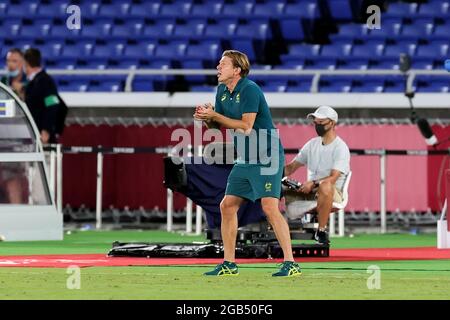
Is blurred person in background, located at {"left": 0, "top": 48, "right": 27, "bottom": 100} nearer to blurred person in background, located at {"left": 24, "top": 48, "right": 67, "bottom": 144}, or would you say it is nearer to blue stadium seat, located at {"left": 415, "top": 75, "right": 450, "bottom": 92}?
blurred person in background, located at {"left": 24, "top": 48, "right": 67, "bottom": 144}

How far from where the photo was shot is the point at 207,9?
29.5m

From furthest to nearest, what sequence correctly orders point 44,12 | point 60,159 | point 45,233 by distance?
1. point 44,12
2. point 60,159
3. point 45,233

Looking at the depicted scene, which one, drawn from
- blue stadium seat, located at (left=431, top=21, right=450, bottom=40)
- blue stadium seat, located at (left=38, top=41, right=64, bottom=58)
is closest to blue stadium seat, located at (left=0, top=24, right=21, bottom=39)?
blue stadium seat, located at (left=38, top=41, right=64, bottom=58)

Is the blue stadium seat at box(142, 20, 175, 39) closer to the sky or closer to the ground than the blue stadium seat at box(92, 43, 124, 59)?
closer to the sky

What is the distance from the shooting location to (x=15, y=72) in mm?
23062

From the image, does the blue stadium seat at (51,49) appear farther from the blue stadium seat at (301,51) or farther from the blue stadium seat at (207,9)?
the blue stadium seat at (301,51)

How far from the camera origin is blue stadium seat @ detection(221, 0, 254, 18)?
29.2 m

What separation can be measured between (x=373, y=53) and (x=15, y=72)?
754 cm

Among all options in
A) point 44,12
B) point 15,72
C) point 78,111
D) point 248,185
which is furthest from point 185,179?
point 44,12

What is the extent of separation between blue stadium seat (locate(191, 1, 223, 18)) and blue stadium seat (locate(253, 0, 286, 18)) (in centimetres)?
75

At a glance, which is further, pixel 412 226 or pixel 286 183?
pixel 412 226

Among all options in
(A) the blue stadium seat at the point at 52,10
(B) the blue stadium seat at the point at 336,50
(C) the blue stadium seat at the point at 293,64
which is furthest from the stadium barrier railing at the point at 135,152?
(A) the blue stadium seat at the point at 52,10

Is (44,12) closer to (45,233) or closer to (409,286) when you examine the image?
(45,233)

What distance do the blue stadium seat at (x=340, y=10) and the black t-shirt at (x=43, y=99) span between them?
30.8 feet
